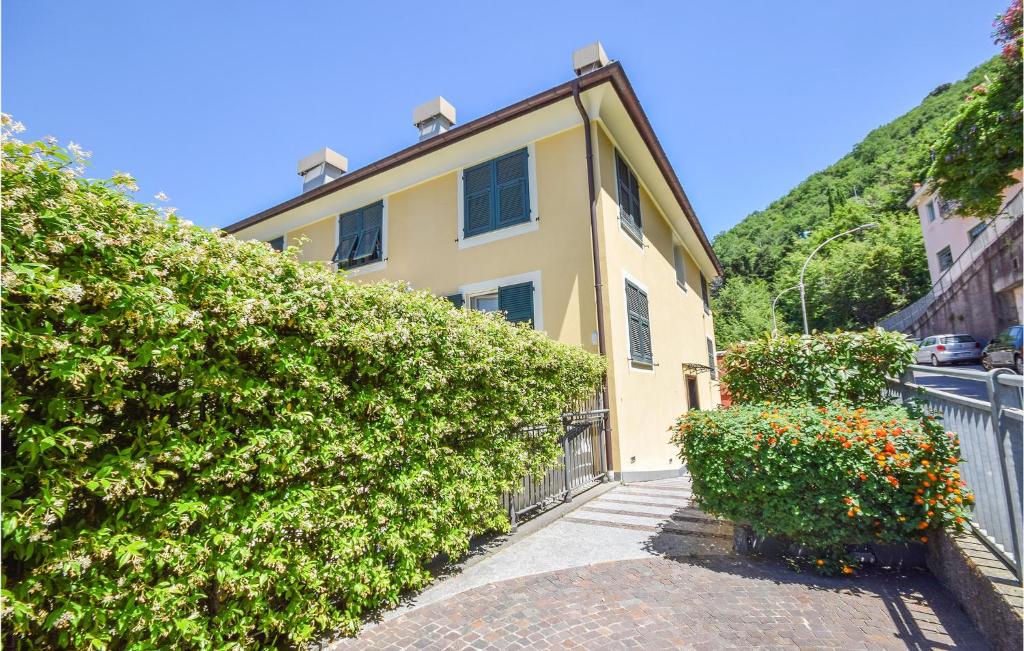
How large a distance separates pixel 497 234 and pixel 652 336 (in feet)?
14.1

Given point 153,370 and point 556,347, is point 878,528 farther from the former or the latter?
point 153,370

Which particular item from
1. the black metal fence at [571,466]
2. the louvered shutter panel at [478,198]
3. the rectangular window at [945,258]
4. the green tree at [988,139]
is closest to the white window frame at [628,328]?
the black metal fence at [571,466]

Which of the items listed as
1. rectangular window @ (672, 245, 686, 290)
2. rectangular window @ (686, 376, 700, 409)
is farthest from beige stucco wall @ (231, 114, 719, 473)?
rectangular window @ (672, 245, 686, 290)

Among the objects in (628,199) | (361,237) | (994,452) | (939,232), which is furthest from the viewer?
(939,232)

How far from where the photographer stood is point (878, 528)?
3887 mm

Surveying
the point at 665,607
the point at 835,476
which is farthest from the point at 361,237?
the point at 835,476

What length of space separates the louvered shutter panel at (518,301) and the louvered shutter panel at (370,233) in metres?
3.90

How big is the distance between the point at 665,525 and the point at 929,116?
78782 millimetres

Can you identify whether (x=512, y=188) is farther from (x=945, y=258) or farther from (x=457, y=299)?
(x=945, y=258)

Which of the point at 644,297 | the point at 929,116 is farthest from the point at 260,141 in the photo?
the point at 929,116

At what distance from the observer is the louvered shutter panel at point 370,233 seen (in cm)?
1125

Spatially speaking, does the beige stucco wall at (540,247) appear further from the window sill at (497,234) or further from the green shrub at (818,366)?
the green shrub at (818,366)

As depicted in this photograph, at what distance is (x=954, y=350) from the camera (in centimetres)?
2178

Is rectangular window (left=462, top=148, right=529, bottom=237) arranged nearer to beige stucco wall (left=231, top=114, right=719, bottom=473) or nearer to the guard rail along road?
beige stucco wall (left=231, top=114, right=719, bottom=473)
